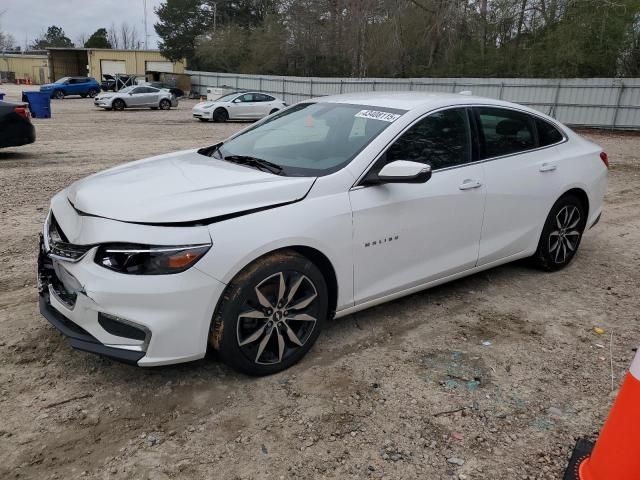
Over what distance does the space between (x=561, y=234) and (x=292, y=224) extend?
10.0ft

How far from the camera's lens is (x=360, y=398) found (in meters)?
3.07

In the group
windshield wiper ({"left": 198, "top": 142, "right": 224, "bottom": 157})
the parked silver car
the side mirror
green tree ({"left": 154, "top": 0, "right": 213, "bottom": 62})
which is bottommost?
the parked silver car

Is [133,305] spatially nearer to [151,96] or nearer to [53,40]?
A: [151,96]

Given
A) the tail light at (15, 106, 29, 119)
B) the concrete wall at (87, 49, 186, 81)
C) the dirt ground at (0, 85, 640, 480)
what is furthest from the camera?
the concrete wall at (87, 49, 186, 81)

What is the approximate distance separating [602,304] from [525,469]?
2.42 meters

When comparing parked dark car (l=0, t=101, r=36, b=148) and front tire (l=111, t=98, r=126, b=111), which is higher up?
parked dark car (l=0, t=101, r=36, b=148)

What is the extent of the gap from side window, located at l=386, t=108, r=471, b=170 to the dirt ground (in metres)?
1.19

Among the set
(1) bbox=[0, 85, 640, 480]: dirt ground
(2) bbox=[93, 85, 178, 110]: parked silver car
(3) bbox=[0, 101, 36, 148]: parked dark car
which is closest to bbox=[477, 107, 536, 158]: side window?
(1) bbox=[0, 85, 640, 480]: dirt ground

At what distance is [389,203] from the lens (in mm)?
3514

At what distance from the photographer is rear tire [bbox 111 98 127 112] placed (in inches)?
1076

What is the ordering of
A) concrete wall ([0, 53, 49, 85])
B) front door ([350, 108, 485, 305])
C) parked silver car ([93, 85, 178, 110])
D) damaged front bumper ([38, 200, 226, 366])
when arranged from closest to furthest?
damaged front bumper ([38, 200, 226, 366]), front door ([350, 108, 485, 305]), parked silver car ([93, 85, 178, 110]), concrete wall ([0, 53, 49, 85])

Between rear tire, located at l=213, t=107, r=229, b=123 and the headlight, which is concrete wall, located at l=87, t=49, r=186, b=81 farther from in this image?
the headlight

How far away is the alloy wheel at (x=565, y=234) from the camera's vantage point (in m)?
4.92

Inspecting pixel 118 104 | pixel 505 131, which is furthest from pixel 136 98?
pixel 505 131
